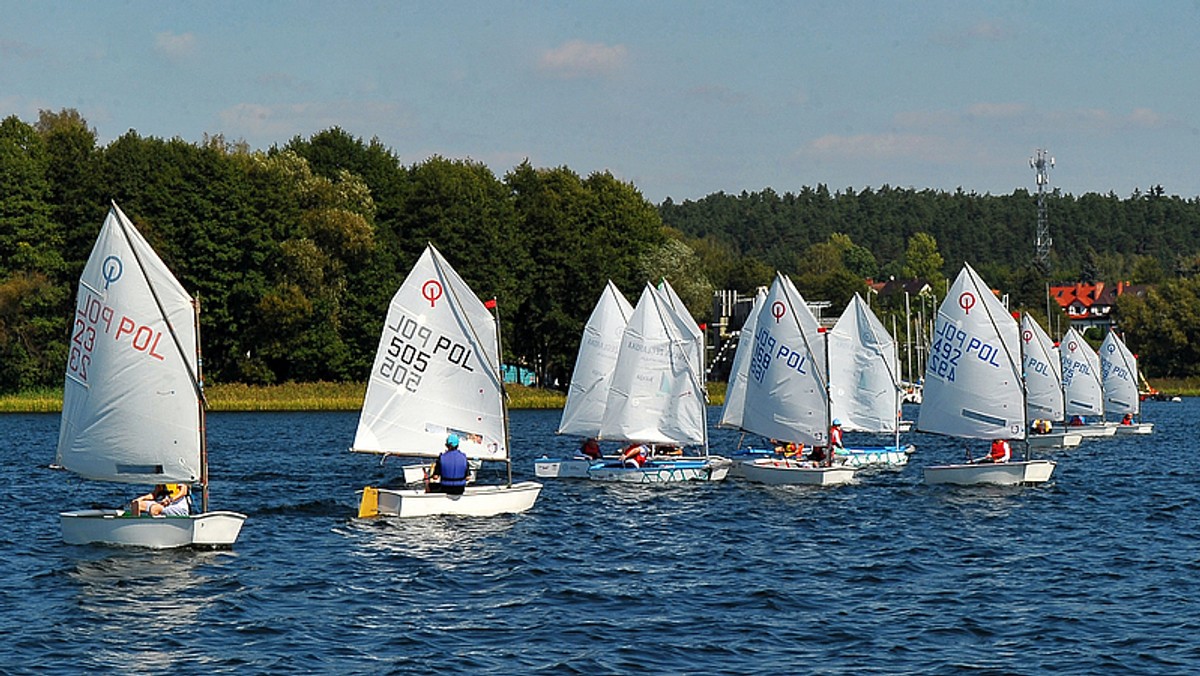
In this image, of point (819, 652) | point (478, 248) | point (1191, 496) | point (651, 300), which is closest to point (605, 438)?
point (651, 300)

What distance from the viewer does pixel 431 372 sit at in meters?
43.2

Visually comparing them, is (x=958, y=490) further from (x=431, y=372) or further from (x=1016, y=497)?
(x=431, y=372)

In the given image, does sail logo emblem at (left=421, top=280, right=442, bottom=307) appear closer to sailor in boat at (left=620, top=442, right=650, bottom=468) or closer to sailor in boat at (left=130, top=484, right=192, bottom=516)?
sailor in boat at (left=130, top=484, right=192, bottom=516)

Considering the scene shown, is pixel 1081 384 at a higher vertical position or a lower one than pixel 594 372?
higher

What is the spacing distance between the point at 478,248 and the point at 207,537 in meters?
84.5

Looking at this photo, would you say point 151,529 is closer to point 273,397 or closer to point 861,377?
point 861,377

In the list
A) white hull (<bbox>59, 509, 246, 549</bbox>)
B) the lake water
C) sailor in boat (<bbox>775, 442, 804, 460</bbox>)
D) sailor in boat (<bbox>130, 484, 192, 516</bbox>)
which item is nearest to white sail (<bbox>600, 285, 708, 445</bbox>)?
the lake water

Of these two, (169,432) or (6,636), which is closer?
(6,636)

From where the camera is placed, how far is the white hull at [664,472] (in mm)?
A: 51719

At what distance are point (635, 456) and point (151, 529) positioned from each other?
22323 mm

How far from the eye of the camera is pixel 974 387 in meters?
50.2

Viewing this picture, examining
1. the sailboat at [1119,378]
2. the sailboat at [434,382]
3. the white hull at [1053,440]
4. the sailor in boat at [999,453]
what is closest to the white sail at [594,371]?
the sailboat at [434,382]

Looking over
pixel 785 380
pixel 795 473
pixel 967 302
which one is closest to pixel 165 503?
pixel 795 473

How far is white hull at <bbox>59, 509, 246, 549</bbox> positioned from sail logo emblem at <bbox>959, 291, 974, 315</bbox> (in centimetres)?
2722
